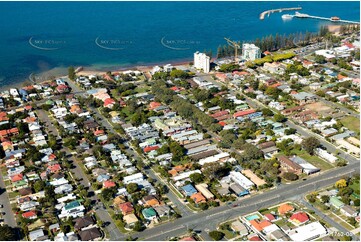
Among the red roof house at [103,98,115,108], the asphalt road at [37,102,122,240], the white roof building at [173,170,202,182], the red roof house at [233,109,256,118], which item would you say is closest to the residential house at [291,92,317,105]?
the red roof house at [233,109,256,118]

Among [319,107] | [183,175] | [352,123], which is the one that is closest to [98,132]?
[183,175]

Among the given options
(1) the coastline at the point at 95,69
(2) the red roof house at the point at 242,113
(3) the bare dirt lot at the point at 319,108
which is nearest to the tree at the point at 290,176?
(2) the red roof house at the point at 242,113

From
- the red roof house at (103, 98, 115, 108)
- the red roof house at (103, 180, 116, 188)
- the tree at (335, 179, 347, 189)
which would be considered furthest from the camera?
the red roof house at (103, 98, 115, 108)

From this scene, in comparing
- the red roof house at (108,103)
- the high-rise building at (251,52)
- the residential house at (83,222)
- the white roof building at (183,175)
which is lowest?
the residential house at (83,222)

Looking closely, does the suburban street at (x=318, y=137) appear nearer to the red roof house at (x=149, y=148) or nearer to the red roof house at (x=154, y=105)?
the red roof house at (x=154, y=105)

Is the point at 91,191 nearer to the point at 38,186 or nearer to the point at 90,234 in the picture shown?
the point at 38,186

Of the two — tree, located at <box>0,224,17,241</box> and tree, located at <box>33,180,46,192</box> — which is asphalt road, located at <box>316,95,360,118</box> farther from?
tree, located at <box>0,224,17,241</box>
